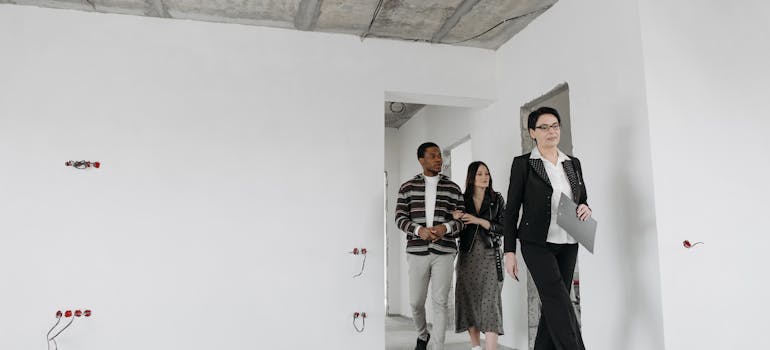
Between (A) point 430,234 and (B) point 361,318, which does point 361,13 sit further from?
(B) point 361,318

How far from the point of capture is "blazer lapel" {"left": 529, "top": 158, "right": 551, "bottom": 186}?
2.52m

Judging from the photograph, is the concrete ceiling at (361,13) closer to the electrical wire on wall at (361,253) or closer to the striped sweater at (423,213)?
the striped sweater at (423,213)

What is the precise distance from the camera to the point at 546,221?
246 centimetres

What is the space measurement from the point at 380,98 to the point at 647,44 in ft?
6.30

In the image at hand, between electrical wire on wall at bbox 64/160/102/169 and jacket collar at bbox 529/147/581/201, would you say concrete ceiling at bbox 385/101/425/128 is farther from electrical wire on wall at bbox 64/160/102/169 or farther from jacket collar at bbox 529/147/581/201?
jacket collar at bbox 529/147/581/201

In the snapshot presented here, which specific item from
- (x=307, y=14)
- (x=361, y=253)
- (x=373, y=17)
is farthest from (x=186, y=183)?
(x=373, y=17)

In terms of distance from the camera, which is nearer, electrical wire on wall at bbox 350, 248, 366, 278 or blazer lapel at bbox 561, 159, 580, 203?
blazer lapel at bbox 561, 159, 580, 203

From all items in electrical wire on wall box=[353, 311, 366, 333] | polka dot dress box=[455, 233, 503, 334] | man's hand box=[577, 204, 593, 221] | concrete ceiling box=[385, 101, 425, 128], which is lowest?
electrical wire on wall box=[353, 311, 366, 333]

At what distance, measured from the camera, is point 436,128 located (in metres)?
5.71

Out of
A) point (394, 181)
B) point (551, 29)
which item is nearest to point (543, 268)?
point (551, 29)

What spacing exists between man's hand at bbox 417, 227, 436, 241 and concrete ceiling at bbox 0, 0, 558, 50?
4.99 ft

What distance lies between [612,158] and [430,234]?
1125mm

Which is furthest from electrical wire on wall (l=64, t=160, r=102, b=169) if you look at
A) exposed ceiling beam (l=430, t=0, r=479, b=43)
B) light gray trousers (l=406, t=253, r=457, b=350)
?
exposed ceiling beam (l=430, t=0, r=479, b=43)

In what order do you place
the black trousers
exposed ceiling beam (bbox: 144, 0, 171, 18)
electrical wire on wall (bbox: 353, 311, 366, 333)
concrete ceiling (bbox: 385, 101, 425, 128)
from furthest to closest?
1. concrete ceiling (bbox: 385, 101, 425, 128)
2. electrical wire on wall (bbox: 353, 311, 366, 333)
3. exposed ceiling beam (bbox: 144, 0, 171, 18)
4. the black trousers
